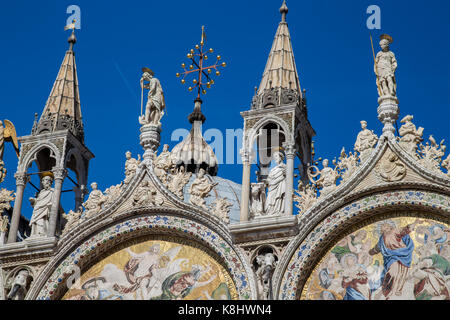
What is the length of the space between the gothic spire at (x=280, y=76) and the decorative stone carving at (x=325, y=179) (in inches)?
59.2

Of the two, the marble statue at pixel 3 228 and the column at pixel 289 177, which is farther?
the marble statue at pixel 3 228

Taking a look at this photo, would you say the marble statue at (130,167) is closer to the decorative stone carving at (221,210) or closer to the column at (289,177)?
the decorative stone carving at (221,210)

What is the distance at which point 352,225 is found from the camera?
19797 mm

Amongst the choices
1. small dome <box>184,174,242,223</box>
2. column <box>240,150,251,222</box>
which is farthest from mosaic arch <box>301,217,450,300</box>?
small dome <box>184,174,242,223</box>

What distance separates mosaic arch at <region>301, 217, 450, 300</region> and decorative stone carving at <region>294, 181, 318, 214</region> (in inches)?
33.4

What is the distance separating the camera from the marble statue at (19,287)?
68.9 ft

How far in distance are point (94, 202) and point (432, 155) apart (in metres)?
6.11

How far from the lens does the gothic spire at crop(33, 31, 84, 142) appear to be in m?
22.9

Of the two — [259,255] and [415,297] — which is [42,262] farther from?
[415,297]

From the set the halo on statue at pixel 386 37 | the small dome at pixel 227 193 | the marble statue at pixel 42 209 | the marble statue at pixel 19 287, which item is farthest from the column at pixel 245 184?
the small dome at pixel 227 193

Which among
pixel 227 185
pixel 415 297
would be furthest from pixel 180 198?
pixel 227 185

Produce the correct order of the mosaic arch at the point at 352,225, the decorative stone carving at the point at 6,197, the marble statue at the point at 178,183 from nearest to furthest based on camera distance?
the mosaic arch at the point at 352,225 → the marble statue at the point at 178,183 → the decorative stone carving at the point at 6,197

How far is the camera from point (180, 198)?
829 inches

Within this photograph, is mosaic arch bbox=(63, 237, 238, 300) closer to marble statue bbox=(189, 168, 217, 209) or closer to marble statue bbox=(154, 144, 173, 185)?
marble statue bbox=(189, 168, 217, 209)
